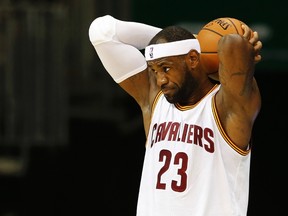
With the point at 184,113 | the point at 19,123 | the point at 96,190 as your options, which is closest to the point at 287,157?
the point at 96,190

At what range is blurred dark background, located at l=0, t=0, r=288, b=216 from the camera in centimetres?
1154

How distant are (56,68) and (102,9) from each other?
791 mm

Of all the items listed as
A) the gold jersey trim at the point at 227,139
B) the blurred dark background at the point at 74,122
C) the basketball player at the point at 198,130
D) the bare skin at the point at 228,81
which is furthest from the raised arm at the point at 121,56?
the blurred dark background at the point at 74,122

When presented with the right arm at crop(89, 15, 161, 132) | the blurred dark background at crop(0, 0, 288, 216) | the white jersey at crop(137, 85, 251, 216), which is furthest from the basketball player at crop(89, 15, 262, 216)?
the blurred dark background at crop(0, 0, 288, 216)

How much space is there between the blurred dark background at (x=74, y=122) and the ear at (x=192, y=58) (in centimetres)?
439

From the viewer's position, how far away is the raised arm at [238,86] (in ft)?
19.8

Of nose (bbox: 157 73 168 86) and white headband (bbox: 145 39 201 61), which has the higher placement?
white headband (bbox: 145 39 201 61)

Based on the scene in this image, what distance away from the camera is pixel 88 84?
1196cm

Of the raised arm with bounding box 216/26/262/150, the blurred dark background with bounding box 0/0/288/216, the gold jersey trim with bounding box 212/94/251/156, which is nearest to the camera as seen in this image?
the raised arm with bounding box 216/26/262/150

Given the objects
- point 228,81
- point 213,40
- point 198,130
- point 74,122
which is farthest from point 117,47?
point 74,122

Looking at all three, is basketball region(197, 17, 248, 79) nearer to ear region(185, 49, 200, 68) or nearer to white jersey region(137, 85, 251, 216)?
ear region(185, 49, 200, 68)

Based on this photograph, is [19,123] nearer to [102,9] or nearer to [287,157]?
[102,9]

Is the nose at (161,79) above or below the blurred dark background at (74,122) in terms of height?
below

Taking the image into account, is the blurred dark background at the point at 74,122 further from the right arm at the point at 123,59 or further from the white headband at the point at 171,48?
the white headband at the point at 171,48
